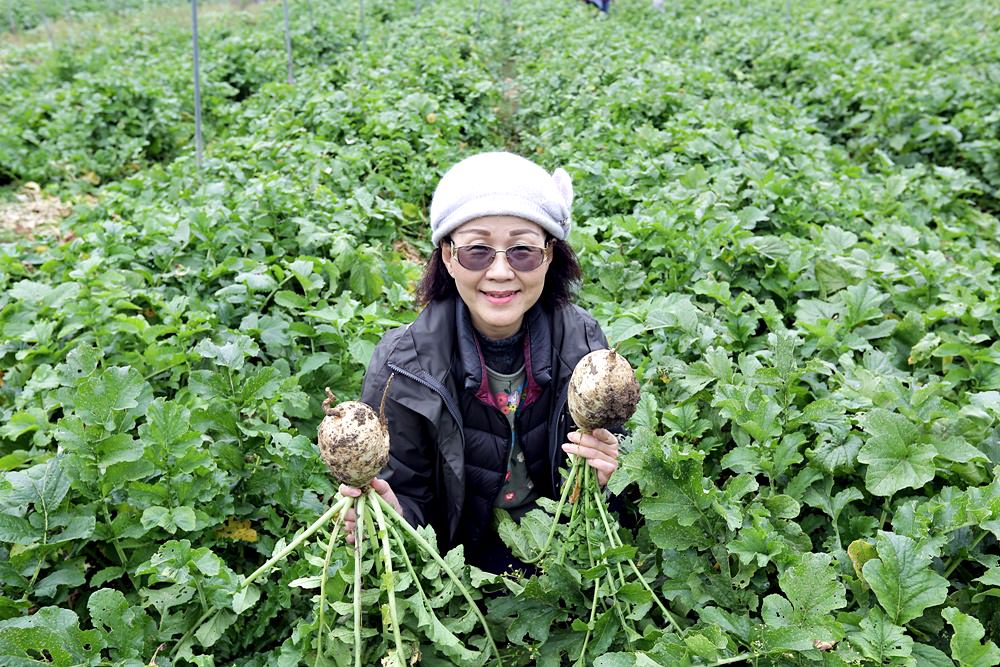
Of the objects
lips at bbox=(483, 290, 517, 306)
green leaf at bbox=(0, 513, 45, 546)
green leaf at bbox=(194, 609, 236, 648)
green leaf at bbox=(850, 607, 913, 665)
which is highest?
lips at bbox=(483, 290, 517, 306)

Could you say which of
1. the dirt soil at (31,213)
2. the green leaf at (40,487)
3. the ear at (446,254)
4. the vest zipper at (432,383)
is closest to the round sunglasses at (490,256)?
the ear at (446,254)

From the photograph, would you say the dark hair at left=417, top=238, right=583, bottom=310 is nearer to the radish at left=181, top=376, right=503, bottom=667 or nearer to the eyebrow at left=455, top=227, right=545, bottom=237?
the eyebrow at left=455, top=227, right=545, bottom=237

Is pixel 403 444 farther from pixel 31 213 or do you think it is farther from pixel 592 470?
pixel 31 213

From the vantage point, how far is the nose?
2033mm

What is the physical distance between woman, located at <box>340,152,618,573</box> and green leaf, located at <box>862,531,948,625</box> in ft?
2.80

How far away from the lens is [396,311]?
338 cm

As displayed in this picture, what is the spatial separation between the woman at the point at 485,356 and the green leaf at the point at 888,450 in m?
0.76

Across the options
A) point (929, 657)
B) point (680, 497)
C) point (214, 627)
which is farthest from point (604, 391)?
point (214, 627)

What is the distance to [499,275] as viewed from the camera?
80.0 inches

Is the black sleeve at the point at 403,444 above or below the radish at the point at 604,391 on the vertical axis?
below

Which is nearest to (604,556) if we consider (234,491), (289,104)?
(234,491)

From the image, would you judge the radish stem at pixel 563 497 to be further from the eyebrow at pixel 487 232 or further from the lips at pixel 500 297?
the eyebrow at pixel 487 232

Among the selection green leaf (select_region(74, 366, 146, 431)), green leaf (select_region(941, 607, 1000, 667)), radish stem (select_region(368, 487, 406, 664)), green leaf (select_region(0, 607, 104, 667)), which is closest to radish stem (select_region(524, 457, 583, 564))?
radish stem (select_region(368, 487, 406, 664))

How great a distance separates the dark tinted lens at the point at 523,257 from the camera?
6.68 feet
